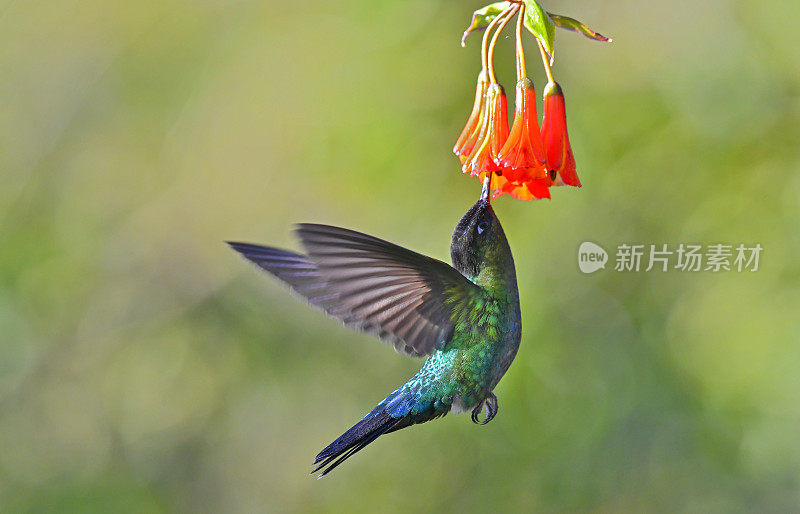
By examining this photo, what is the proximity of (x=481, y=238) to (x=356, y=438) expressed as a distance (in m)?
0.38

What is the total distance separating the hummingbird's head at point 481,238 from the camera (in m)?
1.33

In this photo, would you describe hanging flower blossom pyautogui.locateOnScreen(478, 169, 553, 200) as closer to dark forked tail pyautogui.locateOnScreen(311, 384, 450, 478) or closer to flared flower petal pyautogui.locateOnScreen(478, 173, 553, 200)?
flared flower petal pyautogui.locateOnScreen(478, 173, 553, 200)

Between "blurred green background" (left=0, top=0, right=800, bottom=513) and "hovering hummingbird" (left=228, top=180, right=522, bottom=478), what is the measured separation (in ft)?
4.64

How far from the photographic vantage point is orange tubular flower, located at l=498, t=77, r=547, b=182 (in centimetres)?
125

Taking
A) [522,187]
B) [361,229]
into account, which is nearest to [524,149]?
[522,187]

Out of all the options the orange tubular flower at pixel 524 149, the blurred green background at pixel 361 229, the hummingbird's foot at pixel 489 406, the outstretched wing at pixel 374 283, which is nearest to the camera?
the outstretched wing at pixel 374 283

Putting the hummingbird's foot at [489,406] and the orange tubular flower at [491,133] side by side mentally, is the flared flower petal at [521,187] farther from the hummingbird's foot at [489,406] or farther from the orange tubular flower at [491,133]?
the hummingbird's foot at [489,406]

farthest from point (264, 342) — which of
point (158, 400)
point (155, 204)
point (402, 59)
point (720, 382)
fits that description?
point (720, 382)

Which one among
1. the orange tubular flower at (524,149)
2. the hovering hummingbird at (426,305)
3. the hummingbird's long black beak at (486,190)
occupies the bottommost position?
the hovering hummingbird at (426,305)

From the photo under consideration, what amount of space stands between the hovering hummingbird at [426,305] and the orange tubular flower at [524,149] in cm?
7

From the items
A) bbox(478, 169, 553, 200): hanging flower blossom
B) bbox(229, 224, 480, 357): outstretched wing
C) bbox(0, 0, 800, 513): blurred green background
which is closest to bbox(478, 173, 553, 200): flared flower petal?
bbox(478, 169, 553, 200): hanging flower blossom

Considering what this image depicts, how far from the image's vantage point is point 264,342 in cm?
296

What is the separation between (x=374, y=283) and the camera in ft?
4.09

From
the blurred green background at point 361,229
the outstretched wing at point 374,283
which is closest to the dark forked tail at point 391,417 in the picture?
the outstretched wing at point 374,283
